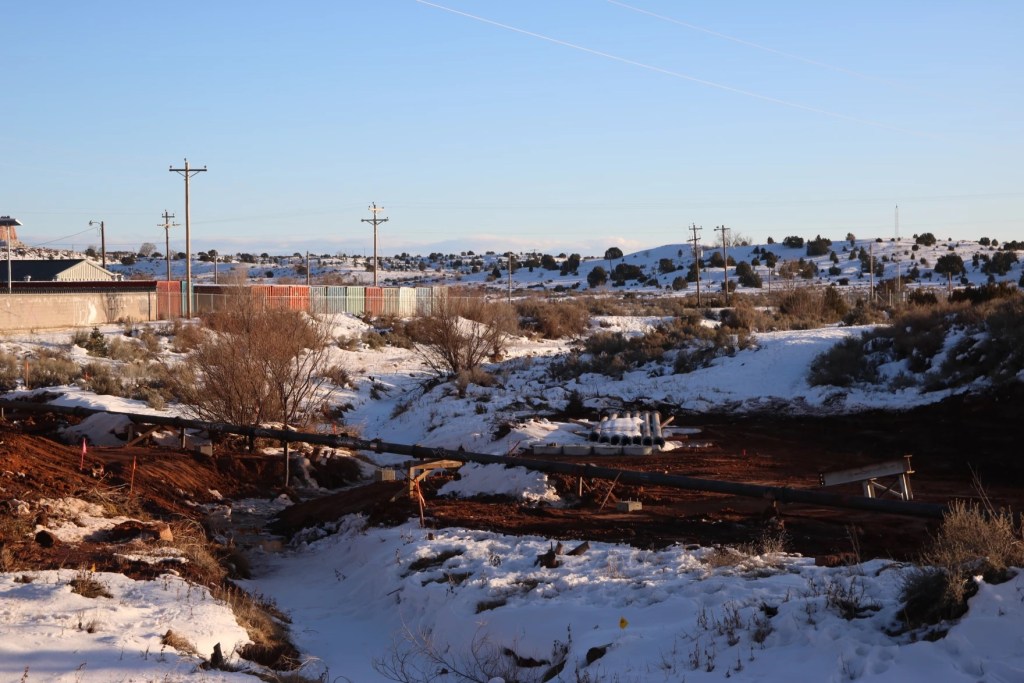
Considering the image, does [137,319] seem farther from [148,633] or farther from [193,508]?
[148,633]

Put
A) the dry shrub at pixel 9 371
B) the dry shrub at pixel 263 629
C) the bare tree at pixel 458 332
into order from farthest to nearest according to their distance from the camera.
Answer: the bare tree at pixel 458 332 → the dry shrub at pixel 9 371 → the dry shrub at pixel 263 629

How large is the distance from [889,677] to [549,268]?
4987 inches

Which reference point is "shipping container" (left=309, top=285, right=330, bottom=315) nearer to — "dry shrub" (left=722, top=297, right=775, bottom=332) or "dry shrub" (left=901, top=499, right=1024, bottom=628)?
"dry shrub" (left=722, top=297, right=775, bottom=332)

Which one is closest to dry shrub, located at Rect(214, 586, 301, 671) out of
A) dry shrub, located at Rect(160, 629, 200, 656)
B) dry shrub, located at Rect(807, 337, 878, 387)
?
dry shrub, located at Rect(160, 629, 200, 656)

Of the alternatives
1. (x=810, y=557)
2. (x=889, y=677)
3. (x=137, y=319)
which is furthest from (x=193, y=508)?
(x=137, y=319)

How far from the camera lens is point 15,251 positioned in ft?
356

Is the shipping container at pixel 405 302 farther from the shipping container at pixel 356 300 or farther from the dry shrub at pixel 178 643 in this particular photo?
the dry shrub at pixel 178 643

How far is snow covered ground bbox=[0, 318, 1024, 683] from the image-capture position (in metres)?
7.19

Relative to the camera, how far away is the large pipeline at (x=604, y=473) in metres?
11.2

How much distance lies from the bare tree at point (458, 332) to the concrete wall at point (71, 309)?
2048 centimetres

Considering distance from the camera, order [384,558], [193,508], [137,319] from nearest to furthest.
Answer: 1. [384,558]
2. [193,508]
3. [137,319]

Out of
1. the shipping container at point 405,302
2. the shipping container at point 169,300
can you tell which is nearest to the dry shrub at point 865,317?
the shipping container at point 405,302

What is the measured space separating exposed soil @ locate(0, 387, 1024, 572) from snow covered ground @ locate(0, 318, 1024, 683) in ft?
2.91

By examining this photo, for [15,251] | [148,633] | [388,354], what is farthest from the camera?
[15,251]
